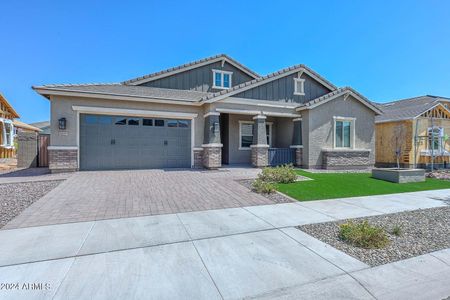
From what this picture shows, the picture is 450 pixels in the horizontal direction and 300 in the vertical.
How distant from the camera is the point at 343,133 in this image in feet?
48.1

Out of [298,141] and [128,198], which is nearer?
[128,198]

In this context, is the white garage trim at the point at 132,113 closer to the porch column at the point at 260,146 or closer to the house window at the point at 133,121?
the house window at the point at 133,121

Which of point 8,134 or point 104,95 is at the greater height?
point 104,95

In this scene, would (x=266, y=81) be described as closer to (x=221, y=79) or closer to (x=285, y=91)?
(x=285, y=91)

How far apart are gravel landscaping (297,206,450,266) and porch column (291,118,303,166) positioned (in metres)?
8.44

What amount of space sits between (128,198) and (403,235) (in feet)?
21.9

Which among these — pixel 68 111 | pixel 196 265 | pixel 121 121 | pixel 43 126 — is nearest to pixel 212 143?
pixel 121 121

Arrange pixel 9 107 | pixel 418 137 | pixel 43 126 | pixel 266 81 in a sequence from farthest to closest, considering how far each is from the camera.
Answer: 1. pixel 43 126
2. pixel 9 107
3. pixel 418 137
4. pixel 266 81

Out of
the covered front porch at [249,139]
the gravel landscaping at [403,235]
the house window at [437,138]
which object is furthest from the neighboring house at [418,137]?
the gravel landscaping at [403,235]

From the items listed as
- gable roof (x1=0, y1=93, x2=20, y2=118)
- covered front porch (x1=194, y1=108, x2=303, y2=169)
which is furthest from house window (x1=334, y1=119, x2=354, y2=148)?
gable roof (x1=0, y1=93, x2=20, y2=118)

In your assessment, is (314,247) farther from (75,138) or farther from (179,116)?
(75,138)

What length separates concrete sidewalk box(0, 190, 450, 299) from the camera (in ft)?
8.88

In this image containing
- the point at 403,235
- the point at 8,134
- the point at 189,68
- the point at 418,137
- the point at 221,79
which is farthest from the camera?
the point at 8,134

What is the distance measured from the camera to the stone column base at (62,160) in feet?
35.8
